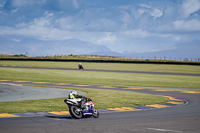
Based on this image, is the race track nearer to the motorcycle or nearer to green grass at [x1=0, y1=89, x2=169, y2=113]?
the motorcycle

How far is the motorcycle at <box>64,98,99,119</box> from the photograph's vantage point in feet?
57.0

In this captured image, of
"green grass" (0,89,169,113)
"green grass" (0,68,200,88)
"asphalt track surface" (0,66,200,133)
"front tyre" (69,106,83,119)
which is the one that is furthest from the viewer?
"green grass" (0,68,200,88)

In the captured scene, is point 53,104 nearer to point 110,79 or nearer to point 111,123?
point 111,123

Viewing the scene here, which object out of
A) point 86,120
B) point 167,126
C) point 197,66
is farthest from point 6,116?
point 197,66

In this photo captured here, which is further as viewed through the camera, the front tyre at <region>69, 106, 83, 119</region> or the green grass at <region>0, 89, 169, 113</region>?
the green grass at <region>0, 89, 169, 113</region>

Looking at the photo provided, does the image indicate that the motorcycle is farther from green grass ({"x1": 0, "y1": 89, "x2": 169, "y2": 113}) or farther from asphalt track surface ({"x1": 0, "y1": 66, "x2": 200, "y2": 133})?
green grass ({"x1": 0, "y1": 89, "x2": 169, "y2": 113})

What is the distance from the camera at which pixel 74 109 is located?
1747 cm

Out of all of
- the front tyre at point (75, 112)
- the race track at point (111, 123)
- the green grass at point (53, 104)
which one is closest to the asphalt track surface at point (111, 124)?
the race track at point (111, 123)

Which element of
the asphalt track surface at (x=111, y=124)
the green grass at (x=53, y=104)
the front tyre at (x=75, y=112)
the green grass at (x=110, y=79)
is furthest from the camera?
the green grass at (x=110, y=79)

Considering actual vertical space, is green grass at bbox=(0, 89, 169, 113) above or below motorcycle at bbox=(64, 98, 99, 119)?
below

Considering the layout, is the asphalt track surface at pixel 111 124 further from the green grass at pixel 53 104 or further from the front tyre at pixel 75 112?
the green grass at pixel 53 104

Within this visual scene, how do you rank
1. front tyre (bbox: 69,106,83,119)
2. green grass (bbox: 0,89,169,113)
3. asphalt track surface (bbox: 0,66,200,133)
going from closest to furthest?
asphalt track surface (bbox: 0,66,200,133), front tyre (bbox: 69,106,83,119), green grass (bbox: 0,89,169,113)

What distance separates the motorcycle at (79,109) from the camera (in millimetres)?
17359

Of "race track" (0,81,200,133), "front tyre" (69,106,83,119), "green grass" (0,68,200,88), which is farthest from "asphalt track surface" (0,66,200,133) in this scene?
"green grass" (0,68,200,88)
